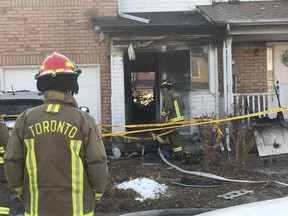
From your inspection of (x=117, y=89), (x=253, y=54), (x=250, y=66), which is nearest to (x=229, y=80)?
(x=250, y=66)

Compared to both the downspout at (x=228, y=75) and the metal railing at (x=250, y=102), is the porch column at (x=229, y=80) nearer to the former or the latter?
the downspout at (x=228, y=75)

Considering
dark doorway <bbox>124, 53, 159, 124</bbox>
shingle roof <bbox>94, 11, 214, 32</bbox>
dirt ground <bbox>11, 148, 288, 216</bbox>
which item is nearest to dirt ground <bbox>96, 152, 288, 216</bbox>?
dirt ground <bbox>11, 148, 288, 216</bbox>

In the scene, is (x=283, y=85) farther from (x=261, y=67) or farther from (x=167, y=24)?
(x=167, y=24)

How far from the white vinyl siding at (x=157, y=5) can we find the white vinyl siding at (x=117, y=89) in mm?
1425

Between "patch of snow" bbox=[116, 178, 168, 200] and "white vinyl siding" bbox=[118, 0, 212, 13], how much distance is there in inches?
213

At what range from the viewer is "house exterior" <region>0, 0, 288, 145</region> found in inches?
385

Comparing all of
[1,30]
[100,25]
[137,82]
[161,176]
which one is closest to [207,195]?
[161,176]

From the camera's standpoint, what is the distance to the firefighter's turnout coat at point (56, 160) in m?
2.76

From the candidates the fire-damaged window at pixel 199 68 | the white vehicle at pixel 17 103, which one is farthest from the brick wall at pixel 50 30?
the white vehicle at pixel 17 103

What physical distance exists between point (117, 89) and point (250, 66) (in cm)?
324

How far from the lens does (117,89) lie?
10125mm

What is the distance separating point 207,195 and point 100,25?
15.2 ft

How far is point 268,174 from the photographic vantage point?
7.46 m

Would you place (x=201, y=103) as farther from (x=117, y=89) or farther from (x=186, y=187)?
(x=186, y=187)
